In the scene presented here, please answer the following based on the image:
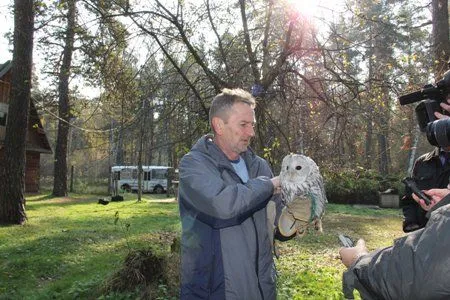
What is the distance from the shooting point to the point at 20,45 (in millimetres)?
12039

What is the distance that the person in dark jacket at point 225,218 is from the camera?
7.88 feet

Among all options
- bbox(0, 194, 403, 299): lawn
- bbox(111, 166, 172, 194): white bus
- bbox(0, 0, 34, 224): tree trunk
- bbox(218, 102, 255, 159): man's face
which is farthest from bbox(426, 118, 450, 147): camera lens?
bbox(111, 166, 172, 194): white bus

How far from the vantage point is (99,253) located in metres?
9.18

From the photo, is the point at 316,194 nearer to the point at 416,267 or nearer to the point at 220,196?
the point at 220,196

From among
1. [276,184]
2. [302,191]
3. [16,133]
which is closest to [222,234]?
[276,184]

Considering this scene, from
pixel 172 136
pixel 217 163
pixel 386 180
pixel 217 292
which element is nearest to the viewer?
pixel 217 292

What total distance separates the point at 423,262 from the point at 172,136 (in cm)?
671

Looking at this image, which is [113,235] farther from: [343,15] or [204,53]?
[343,15]

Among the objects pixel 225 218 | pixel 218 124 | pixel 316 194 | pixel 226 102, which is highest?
pixel 226 102

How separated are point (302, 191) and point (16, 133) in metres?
11.5

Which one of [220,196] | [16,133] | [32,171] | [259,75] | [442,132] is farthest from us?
[32,171]

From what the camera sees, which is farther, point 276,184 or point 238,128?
point 238,128

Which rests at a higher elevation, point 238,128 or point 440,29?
point 440,29

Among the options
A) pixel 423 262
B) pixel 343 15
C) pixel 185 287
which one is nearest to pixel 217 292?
pixel 185 287
